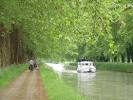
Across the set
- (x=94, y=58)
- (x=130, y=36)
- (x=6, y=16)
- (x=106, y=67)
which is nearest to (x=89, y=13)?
(x=6, y=16)

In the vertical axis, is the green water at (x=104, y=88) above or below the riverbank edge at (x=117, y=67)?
below

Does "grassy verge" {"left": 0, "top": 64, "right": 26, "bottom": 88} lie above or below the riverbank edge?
below

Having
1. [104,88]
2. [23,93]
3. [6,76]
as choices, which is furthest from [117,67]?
[23,93]

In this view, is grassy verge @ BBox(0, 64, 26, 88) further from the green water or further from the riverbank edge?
the riverbank edge

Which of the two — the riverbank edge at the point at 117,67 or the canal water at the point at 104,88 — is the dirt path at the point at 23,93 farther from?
the riverbank edge at the point at 117,67

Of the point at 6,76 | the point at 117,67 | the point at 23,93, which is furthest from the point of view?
the point at 117,67

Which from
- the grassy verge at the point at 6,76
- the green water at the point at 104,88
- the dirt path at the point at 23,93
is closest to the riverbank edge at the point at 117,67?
the green water at the point at 104,88

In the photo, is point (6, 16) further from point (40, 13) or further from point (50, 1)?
point (50, 1)

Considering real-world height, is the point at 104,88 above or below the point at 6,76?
below

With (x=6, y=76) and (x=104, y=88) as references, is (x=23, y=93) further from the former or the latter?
(x=6, y=76)

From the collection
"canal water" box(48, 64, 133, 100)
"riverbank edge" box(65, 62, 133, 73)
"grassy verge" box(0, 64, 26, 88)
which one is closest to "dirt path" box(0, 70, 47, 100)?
"grassy verge" box(0, 64, 26, 88)

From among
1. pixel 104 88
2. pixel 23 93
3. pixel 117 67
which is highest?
pixel 117 67

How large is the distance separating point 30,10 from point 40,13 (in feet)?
4.13

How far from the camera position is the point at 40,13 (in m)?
18.2
